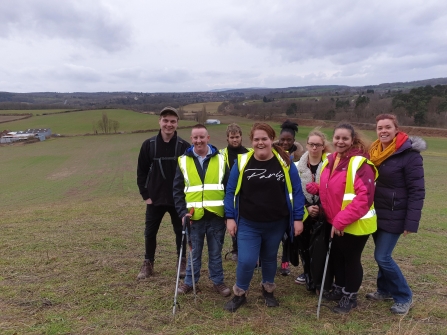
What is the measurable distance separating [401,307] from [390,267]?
1.63ft

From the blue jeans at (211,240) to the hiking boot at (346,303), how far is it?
153 cm

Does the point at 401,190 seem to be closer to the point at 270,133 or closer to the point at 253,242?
the point at 270,133

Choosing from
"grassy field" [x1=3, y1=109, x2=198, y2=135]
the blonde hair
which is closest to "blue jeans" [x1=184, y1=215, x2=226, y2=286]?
the blonde hair

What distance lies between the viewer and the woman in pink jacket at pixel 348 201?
3.56 m

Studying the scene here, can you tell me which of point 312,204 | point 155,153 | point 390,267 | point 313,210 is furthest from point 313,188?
point 155,153

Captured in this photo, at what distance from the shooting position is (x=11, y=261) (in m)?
5.37

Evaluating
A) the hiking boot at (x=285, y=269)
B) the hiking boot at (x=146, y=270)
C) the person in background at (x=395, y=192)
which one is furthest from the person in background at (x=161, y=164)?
the person in background at (x=395, y=192)

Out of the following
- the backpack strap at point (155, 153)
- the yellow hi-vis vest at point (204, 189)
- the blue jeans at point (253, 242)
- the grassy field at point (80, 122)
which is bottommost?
the grassy field at point (80, 122)

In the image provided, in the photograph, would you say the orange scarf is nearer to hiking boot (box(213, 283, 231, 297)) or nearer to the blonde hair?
the blonde hair

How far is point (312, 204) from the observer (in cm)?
441

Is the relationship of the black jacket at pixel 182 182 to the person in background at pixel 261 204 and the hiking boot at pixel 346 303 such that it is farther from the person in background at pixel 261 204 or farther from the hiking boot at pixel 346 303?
the hiking boot at pixel 346 303

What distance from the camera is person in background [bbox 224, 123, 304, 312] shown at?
3.75 meters

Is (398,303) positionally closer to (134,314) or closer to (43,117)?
(134,314)

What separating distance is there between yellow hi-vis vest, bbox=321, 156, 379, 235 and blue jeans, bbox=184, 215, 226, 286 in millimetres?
1620
